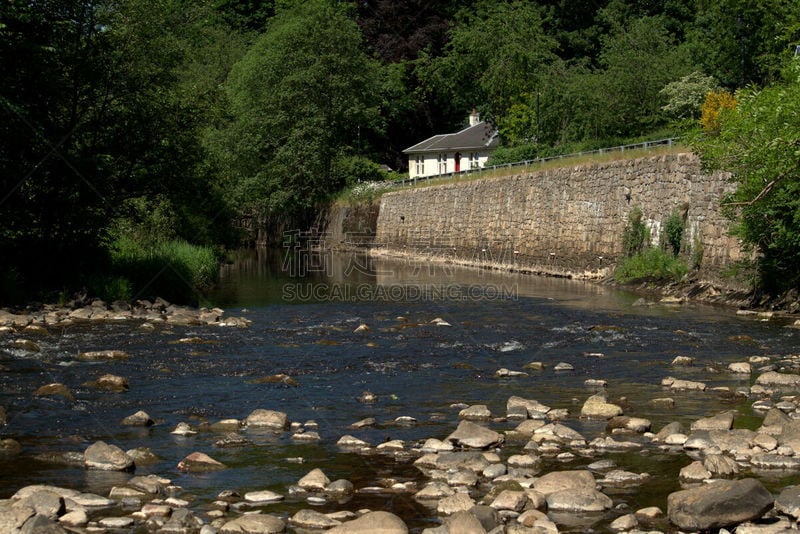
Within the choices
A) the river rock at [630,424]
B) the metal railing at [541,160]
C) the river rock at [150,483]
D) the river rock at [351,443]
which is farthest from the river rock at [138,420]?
the metal railing at [541,160]

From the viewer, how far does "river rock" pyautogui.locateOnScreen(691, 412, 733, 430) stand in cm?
1295

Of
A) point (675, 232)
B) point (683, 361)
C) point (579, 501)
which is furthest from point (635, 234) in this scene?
point (579, 501)

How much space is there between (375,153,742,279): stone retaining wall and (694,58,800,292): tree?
2.68 m

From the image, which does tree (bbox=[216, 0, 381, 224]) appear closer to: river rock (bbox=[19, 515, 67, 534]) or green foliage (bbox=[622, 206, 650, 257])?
green foliage (bbox=[622, 206, 650, 257])

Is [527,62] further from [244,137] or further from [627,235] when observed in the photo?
[627,235]

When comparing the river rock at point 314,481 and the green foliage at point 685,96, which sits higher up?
the green foliage at point 685,96

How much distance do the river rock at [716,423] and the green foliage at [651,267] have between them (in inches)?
729

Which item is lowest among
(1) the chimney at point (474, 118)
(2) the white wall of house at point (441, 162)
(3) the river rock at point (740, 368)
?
(3) the river rock at point (740, 368)

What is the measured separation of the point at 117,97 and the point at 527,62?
38.6 metres

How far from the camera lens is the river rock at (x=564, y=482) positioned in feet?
34.1

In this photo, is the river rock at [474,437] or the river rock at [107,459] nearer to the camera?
the river rock at [107,459]

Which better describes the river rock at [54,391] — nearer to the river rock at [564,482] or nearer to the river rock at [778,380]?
the river rock at [564,482]

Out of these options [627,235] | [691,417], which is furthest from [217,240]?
[691,417]

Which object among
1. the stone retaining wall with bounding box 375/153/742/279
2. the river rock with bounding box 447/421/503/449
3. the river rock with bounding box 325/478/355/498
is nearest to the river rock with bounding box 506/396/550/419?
the river rock with bounding box 447/421/503/449
